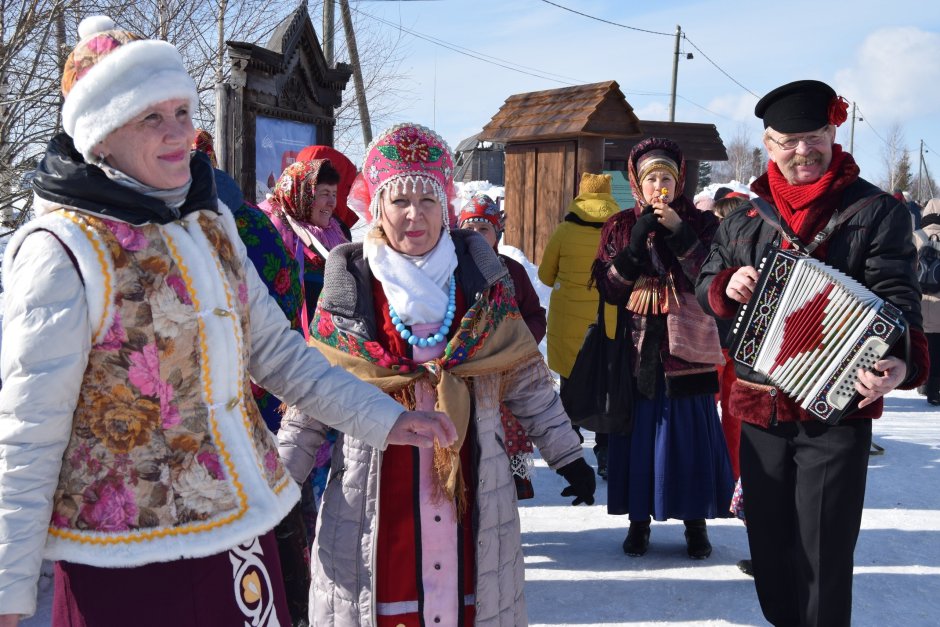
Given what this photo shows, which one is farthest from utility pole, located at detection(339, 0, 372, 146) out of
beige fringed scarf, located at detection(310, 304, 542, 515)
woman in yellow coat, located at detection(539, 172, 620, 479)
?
beige fringed scarf, located at detection(310, 304, 542, 515)

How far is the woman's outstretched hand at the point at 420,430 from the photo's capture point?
210cm

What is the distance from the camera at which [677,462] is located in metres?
4.38

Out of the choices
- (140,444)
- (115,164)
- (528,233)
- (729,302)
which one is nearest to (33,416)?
(140,444)

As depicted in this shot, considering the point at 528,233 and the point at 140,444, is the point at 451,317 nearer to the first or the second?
the point at 140,444

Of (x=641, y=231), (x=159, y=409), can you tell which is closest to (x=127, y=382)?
(x=159, y=409)

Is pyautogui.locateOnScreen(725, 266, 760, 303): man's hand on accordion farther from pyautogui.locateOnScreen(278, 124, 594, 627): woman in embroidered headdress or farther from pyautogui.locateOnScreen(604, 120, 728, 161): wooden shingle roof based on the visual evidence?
pyautogui.locateOnScreen(604, 120, 728, 161): wooden shingle roof

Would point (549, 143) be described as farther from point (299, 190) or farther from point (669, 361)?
point (669, 361)

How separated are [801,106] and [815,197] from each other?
1.10 ft

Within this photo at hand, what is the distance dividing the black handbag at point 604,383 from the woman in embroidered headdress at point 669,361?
0.06 meters

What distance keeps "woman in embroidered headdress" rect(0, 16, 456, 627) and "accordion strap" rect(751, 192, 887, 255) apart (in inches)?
80.2

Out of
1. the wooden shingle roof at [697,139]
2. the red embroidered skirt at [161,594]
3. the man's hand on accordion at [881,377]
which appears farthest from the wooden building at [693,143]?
the red embroidered skirt at [161,594]

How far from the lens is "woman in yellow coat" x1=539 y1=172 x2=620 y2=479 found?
605 centimetres

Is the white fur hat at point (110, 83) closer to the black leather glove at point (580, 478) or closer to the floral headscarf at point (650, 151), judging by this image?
the black leather glove at point (580, 478)

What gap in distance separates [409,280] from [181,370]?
3.26 ft
